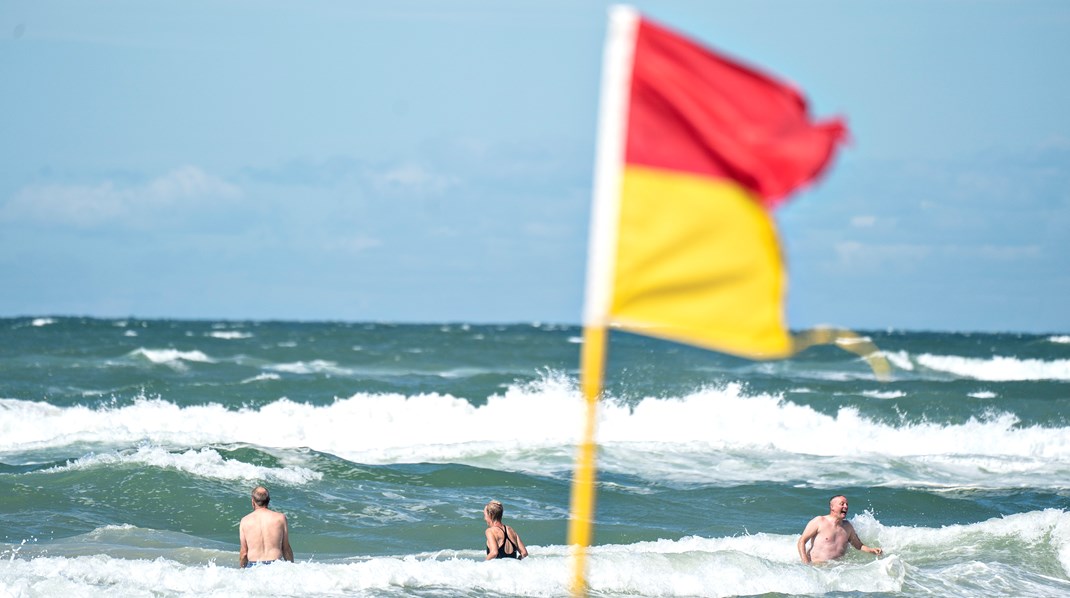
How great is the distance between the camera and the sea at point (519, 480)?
39.2ft

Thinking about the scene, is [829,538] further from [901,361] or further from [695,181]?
[901,361]

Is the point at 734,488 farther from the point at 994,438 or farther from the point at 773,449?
the point at 994,438

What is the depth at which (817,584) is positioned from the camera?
12000mm

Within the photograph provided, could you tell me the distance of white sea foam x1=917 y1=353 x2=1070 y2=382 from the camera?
50.0 metres

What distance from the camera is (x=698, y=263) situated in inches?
223

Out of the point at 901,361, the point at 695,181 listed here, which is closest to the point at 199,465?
the point at 695,181

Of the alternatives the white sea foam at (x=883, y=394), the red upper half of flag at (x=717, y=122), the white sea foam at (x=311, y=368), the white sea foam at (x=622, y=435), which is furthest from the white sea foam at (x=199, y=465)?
the white sea foam at (x=311, y=368)

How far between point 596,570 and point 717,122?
7.09 metres

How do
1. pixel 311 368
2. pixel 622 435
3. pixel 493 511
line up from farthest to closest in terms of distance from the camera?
pixel 311 368, pixel 622 435, pixel 493 511

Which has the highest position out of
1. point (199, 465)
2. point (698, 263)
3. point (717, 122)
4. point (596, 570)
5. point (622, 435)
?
point (717, 122)

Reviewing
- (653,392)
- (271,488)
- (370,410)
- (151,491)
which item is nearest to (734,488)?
(271,488)

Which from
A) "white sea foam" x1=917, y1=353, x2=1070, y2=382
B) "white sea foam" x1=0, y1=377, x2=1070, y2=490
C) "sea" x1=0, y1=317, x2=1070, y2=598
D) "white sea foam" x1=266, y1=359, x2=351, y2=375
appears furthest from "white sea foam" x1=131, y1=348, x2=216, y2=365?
"white sea foam" x1=917, y1=353, x2=1070, y2=382

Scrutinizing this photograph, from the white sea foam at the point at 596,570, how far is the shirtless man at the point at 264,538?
18cm

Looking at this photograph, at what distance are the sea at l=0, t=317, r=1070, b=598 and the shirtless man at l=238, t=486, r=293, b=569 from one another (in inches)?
8.9
